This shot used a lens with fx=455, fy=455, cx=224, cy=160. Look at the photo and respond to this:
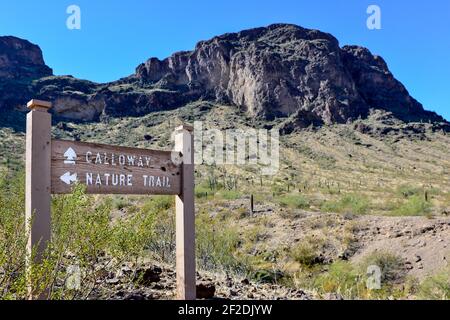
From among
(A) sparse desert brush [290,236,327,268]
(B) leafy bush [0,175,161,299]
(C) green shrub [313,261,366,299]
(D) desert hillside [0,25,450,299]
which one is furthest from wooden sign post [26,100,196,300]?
(A) sparse desert brush [290,236,327,268]

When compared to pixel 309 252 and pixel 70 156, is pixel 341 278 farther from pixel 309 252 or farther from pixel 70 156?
pixel 70 156

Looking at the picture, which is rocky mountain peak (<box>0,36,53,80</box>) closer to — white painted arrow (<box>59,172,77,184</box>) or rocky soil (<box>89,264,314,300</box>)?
rocky soil (<box>89,264,314,300</box>)

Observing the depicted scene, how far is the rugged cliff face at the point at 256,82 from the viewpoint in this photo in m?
86.6

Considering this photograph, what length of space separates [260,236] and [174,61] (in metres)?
97.9

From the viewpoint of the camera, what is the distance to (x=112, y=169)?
4.25 m

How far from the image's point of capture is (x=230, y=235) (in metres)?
14.6

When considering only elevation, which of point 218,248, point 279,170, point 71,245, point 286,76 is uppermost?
point 286,76

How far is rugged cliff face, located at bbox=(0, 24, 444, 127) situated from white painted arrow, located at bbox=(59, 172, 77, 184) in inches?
2869

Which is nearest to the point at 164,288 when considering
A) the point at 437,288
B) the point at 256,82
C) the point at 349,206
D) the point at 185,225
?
the point at 185,225

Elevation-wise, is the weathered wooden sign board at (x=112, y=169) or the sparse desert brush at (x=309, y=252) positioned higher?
the weathered wooden sign board at (x=112, y=169)

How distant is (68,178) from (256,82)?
93.3 meters

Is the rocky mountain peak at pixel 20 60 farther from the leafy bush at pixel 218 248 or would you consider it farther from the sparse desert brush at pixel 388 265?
the sparse desert brush at pixel 388 265

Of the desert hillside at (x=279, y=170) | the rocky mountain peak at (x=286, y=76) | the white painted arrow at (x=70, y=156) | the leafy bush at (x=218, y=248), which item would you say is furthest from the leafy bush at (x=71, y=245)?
the rocky mountain peak at (x=286, y=76)
